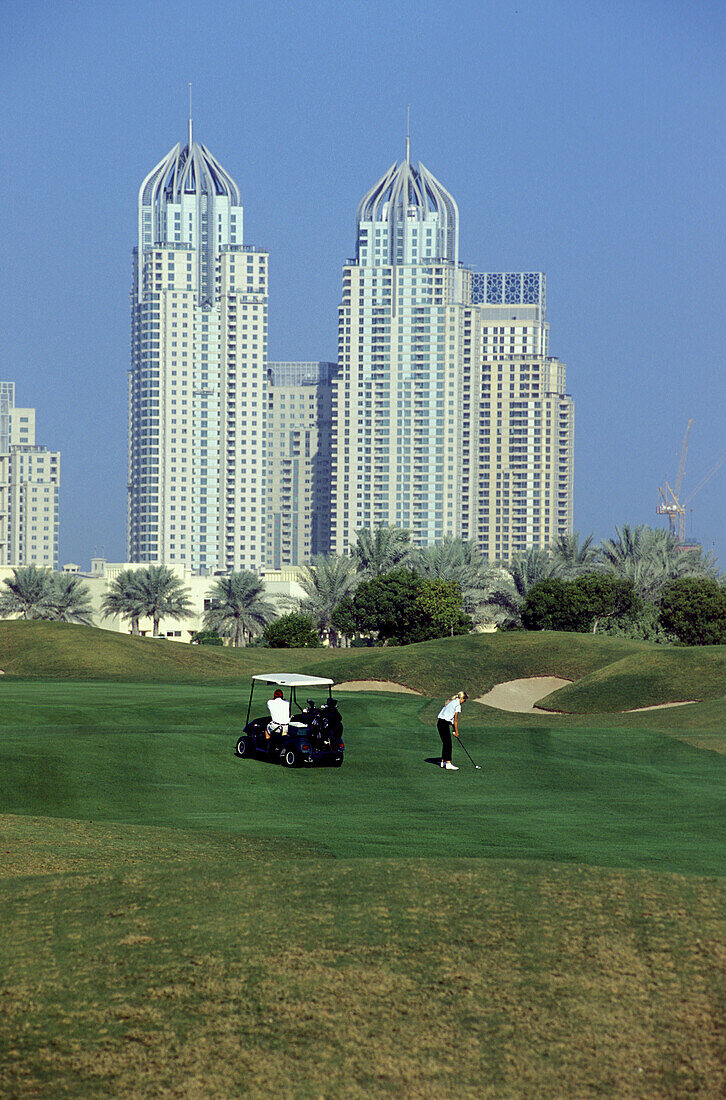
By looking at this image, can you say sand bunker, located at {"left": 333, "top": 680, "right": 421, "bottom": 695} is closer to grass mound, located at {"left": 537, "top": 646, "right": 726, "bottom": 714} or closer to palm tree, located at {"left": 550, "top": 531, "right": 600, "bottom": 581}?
grass mound, located at {"left": 537, "top": 646, "right": 726, "bottom": 714}

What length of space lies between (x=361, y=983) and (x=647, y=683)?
1594 inches

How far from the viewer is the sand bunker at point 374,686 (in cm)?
5384

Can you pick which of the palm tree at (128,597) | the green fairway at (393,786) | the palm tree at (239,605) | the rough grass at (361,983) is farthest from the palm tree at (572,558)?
the rough grass at (361,983)

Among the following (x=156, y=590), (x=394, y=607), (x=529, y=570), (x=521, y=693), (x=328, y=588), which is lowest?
(x=521, y=693)

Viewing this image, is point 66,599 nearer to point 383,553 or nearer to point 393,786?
point 383,553

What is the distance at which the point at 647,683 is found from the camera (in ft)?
162

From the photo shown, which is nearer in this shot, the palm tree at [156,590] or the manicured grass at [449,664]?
the manicured grass at [449,664]

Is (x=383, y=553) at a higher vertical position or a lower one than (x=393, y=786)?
higher

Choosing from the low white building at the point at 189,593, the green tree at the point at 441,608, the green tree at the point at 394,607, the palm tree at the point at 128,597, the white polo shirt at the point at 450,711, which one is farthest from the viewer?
the low white building at the point at 189,593

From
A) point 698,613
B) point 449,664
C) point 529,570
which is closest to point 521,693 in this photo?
point 449,664

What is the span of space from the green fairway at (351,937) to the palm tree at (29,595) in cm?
9091

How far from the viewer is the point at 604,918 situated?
12641 millimetres

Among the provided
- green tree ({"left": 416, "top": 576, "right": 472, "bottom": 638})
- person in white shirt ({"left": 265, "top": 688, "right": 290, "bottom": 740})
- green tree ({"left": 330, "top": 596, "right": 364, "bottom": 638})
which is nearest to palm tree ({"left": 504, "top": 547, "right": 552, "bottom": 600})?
green tree ({"left": 416, "top": 576, "right": 472, "bottom": 638})

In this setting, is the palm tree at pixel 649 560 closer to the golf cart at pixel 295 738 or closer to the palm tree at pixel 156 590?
the palm tree at pixel 156 590
